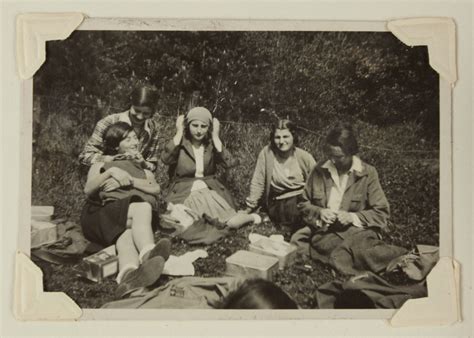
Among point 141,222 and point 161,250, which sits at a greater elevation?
point 141,222

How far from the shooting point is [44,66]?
8.97 feet

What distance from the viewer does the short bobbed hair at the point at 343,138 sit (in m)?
2.72

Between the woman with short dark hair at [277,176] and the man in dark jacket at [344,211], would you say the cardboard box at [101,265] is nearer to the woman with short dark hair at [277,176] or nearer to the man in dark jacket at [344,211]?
the woman with short dark hair at [277,176]

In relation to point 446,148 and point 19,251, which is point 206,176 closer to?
point 19,251

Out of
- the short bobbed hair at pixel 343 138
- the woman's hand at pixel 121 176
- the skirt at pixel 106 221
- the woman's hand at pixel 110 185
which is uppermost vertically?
the short bobbed hair at pixel 343 138

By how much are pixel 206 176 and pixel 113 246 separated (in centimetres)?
65

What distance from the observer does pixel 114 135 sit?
8.95ft

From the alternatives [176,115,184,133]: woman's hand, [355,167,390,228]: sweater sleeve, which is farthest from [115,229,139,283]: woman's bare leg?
[355,167,390,228]: sweater sleeve

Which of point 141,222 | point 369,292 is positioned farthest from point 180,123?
point 369,292

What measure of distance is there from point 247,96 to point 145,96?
577 mm

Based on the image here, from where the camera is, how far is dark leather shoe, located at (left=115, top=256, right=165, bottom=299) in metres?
2.67

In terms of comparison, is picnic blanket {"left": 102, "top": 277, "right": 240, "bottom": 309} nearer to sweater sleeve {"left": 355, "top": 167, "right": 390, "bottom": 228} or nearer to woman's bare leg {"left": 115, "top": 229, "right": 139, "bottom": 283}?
woman's bare leg {"left": 115, "top": 229, "right": 139, "bottom": 283}

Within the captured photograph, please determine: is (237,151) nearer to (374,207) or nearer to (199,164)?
(199,164)

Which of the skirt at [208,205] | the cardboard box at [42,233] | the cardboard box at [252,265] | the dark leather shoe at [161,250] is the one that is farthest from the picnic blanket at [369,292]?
the cardboard box at [42,233]
